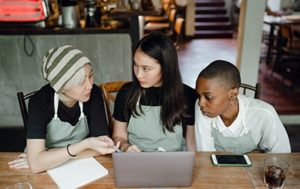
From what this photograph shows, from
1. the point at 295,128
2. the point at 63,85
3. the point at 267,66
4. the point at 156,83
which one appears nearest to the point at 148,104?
the point at 156,83

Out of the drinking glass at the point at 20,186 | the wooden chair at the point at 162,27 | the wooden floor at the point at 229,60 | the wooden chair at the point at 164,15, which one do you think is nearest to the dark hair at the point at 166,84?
the drinking glass at the point at 20,186

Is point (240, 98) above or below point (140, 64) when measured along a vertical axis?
below

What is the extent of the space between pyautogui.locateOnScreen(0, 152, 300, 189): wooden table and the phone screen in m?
0.03

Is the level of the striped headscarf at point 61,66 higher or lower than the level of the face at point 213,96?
higher

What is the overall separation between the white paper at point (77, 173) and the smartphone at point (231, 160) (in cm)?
50

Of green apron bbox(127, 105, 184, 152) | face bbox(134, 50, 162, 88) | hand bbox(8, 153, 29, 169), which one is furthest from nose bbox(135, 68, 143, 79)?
hand bbox(8, 153, 29, 169)

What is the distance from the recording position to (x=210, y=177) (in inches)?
51.6

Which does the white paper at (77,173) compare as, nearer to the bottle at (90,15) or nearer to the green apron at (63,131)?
the green apron at (63,131)

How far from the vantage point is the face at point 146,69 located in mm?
1538

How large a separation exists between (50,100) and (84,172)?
42 cm

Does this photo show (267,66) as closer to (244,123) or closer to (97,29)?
(97,29)

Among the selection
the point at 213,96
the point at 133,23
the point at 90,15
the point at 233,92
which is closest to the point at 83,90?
the point at 213,96

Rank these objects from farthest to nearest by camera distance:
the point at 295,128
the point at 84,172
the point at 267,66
Answer: the point at 267,66, the point at 295,128, the point at 84,172

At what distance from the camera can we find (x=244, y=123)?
1.56 meters
